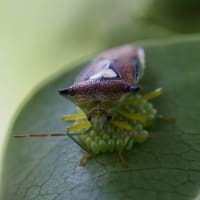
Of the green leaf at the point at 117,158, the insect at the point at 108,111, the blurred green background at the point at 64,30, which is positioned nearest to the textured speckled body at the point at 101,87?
the insect at the point at 108,111

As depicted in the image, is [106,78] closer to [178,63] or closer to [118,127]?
[118,127]

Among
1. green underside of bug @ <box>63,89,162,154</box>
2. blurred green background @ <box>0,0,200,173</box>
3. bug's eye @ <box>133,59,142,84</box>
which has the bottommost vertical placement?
green underside of bug @ <box>63,89,162,154</box>

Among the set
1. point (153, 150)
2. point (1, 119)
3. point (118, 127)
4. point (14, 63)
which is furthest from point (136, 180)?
point (14, 63)

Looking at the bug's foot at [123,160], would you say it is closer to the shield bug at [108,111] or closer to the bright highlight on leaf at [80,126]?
the shield bug at [108,111]

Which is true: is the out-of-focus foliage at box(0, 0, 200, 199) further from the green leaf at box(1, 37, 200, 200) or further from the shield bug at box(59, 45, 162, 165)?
the shield bug at box(59, 45, 162, 165)

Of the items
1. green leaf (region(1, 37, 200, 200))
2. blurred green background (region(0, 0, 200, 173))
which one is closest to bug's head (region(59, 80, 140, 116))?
green leaf (region(1, 37, 200, 200))

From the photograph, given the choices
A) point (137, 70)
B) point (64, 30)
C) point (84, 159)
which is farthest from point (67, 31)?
point (84, 159)
